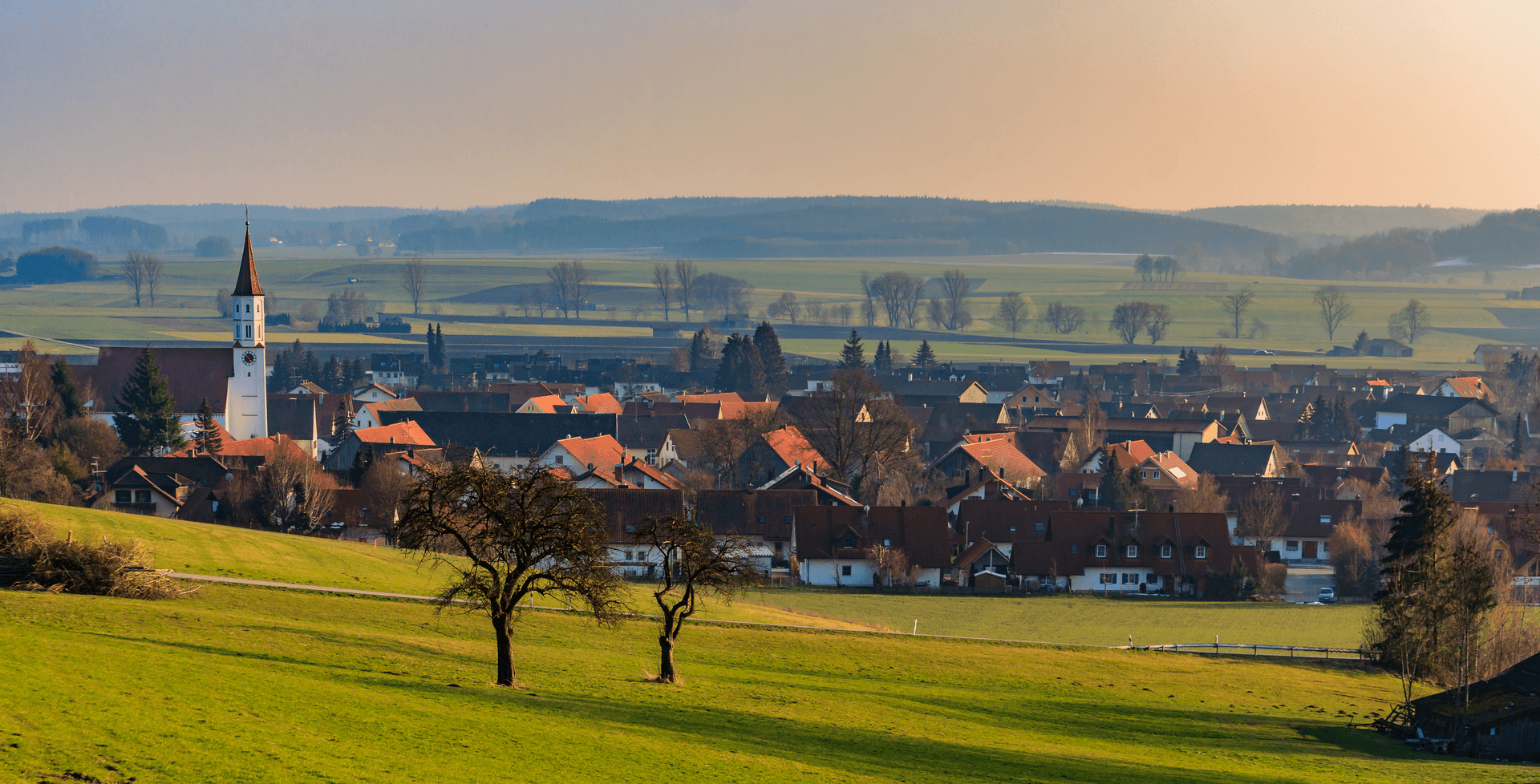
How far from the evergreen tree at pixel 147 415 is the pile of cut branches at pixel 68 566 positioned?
49561 mm

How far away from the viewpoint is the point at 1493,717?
32969 millimetres

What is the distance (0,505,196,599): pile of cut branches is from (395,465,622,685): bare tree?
6784 mm

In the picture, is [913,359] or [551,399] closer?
[551,399]

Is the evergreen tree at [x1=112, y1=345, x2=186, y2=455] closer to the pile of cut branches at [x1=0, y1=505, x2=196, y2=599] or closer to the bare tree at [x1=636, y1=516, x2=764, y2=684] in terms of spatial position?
the pile of cut branches at [x1=0, y1=505, x2=196, y2=599]

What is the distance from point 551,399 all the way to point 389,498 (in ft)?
208

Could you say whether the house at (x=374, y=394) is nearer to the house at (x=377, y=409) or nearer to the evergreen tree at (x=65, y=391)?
the house at (x=377, y=409)

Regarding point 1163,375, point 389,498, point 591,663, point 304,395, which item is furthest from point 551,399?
point 591,663

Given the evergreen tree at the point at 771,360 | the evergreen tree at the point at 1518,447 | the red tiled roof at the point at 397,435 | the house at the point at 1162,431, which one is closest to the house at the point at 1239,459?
the house at the point at 1162,431

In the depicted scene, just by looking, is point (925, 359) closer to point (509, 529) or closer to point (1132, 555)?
point (1132, 555)

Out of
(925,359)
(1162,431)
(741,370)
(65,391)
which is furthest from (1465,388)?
(65,391)

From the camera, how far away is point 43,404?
7162cm

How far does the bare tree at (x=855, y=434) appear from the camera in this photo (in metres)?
74.8

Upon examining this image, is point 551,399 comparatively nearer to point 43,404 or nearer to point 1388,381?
point 43,404

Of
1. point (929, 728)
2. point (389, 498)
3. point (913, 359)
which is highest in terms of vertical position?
point (913, 359)
